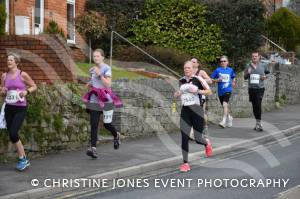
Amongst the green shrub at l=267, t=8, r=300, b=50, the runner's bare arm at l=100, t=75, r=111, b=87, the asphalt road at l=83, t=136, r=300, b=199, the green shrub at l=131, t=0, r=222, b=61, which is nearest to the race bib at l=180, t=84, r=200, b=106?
the asphalt road at l=83, t=136, r=300, b=199

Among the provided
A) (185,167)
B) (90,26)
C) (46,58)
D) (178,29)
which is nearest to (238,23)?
(178,29)

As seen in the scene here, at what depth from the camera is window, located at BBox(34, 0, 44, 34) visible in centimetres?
1983

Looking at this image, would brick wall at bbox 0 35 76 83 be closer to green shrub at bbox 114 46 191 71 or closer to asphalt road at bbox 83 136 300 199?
asphalt road at bbox 83 136 300 199

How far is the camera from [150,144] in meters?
12.6

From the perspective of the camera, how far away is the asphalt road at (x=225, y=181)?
26.9 ft

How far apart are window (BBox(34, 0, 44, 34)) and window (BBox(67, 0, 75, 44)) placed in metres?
1.75

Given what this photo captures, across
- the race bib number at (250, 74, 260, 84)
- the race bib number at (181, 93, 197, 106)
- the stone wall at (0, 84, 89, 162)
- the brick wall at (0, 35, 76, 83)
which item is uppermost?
the brick wall at (0, 35, 76, 83)

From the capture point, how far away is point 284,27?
3108 cm

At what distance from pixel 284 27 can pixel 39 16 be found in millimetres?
15173

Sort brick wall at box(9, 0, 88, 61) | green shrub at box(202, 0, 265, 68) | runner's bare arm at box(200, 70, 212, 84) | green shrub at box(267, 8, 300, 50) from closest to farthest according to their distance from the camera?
runner's bare arm at box(200, 70, 212, 84) < brick wall at box(9, 0, 88, 61) < green shrub at box(202, 0, 265, 68) < green shrub at box(267, 8, 300, 50)

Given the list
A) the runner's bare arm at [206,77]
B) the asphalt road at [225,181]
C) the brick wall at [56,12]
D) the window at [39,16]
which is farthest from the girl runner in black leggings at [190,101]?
the window at [39,16]

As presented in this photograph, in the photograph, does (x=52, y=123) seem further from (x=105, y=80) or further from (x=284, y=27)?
(x=284, y=27)

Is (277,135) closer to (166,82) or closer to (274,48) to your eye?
(166,82)

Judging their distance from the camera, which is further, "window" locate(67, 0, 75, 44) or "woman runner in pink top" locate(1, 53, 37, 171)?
"window" locate(67, 0, 75, 44)
